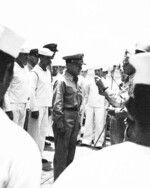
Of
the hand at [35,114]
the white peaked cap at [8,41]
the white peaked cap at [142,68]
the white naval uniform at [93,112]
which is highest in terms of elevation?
the white peaked cap at [8,41]

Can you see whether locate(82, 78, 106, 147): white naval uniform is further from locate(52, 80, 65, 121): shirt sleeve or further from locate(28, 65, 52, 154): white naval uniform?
locate(52, 80, 65, 121): shirt sleeve

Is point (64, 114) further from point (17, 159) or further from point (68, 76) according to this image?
point (17, 159)

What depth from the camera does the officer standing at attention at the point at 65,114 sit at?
4.80 metres

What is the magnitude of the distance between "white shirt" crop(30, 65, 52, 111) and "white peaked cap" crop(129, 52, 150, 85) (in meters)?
4.66

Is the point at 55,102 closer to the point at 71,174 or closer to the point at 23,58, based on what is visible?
the point at 23,58

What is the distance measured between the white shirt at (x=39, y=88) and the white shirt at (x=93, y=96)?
8.36 feet

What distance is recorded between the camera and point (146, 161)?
3.88ft

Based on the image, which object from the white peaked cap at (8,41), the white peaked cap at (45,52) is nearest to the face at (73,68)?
the white peaked cap at (45,52)

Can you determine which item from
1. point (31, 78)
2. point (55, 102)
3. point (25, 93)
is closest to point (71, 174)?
point (55, 102)

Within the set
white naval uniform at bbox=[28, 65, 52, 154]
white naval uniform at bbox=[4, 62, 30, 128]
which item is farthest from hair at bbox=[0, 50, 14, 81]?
white naval uniform at bbox=[28, 65, 52, 154]

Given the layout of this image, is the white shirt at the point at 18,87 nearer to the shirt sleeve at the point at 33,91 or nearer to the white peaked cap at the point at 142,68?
the shirt sleeve at the point at 33,91

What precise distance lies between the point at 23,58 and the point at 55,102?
1.14 meters

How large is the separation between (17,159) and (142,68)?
54cm

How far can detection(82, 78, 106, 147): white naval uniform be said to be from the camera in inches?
341
